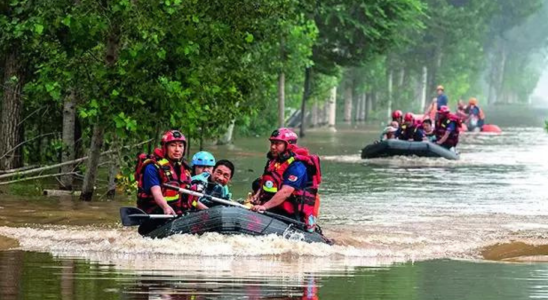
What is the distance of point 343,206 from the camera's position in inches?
1029

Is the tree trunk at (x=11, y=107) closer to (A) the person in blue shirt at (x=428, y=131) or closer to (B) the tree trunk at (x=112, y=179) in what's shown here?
(B) the tree trunk at (x=112, y=179)

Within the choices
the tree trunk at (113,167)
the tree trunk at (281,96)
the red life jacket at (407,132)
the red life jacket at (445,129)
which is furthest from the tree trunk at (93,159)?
the tree trunk at (281,96)

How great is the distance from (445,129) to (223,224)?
25.0 m

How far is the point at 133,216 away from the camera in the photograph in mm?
17359

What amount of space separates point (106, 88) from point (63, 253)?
6712 millimetres

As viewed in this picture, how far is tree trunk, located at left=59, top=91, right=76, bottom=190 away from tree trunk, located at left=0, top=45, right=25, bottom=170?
3.01 ft

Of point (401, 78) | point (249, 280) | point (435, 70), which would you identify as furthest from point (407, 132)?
point (401, 78)

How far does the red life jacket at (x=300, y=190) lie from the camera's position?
18.1 meters

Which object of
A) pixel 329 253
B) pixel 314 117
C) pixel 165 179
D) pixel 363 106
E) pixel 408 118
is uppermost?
pixel 363 106

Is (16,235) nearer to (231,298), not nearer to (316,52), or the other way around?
(231,298)

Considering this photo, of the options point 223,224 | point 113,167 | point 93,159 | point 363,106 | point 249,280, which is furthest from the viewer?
point 363,106

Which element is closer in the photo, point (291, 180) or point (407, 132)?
point (291, 180)

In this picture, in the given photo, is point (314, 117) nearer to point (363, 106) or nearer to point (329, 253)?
point (363, 106)

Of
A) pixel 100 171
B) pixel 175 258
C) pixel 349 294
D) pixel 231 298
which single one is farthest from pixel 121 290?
pixel 100 171
